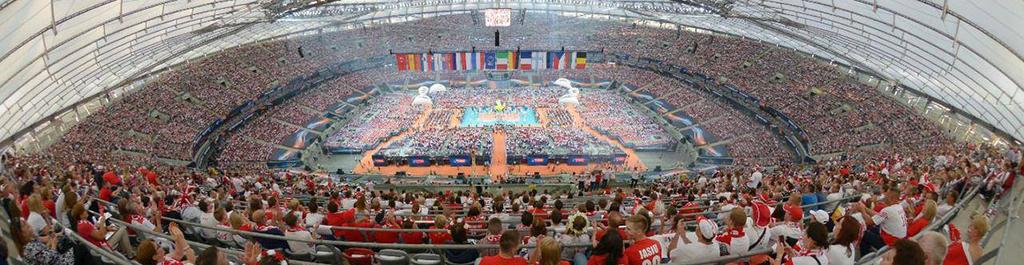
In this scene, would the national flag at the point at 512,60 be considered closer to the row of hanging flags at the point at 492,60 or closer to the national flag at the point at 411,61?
the row of hanging flags at the point at 492,60

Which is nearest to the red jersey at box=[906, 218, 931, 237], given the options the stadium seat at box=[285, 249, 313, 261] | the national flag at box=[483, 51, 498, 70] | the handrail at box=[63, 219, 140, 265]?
the stadium seat at box=[285, 249, 313, 261]

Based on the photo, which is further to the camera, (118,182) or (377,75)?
(377,75)

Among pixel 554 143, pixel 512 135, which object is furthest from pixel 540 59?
pixel 554 143

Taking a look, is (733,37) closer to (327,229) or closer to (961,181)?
(961,181)

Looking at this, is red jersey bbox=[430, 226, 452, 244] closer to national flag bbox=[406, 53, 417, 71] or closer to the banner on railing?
the banner on railing

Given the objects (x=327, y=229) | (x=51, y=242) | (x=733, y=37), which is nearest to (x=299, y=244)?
(x=327, y=229)

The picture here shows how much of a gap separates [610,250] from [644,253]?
1.32 ft

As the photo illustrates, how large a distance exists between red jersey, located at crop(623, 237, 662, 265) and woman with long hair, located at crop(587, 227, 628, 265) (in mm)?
101

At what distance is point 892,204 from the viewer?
20.9ft

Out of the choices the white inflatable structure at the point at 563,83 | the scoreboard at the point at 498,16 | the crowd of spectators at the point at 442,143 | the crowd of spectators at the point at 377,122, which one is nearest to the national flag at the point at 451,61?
the crowd of spectators at the point at 377,122

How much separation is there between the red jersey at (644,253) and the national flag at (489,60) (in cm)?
4259

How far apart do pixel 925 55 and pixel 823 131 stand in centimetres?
824

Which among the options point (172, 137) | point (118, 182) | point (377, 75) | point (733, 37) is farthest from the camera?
point (377, 75)

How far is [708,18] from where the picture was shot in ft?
120
